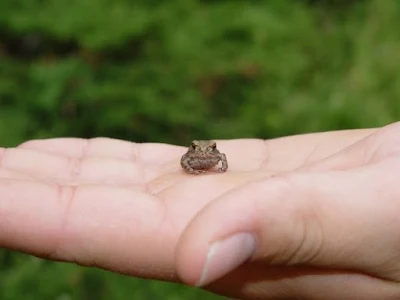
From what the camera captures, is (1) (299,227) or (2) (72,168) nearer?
(1) (299,227)

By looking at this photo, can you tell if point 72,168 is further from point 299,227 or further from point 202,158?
point 299,227

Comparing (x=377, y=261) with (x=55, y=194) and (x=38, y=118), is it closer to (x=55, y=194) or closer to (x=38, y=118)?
(x=55, y=194)

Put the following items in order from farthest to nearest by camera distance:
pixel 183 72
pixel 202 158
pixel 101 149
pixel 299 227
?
pixel 183 72 → pixel 202 158 → pixel 101 149 → pixel 299 227

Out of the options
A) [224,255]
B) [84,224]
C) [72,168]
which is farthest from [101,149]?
[224,255]

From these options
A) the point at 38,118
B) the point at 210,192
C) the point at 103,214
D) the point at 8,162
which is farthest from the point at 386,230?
the point at 38,118

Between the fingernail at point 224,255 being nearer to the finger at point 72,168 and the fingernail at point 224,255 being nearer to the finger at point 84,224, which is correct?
the finger at point 84,224

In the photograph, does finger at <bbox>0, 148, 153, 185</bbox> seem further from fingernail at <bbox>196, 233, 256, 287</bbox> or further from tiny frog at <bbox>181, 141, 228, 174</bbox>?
fingernail at <bbox>196, 233, 256, 287</bbox>
